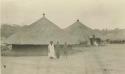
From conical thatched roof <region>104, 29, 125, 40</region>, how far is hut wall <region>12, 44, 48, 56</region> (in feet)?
1.22

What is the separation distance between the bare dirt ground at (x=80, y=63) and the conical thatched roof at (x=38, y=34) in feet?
0.33

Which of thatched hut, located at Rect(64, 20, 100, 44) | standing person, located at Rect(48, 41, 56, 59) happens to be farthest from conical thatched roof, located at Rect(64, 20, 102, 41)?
standing person, located at Rect(48, 41, 56, 59)

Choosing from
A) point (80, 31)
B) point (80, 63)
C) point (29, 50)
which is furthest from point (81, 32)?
point (29, 50)

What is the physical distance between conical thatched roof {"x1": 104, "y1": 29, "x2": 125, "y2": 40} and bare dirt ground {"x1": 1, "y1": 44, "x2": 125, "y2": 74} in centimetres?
5

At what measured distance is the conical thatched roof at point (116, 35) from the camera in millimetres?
2029

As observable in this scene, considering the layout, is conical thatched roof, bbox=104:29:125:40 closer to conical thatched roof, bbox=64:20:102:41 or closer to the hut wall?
conical thatched roof, bbox=64:20:102:41

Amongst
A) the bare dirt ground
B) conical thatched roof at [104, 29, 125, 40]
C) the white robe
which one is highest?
conical thatched roof at [104, 29, 125, 40]

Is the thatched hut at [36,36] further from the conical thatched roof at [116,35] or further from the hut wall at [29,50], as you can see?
the conical thatched roof at [116,35]

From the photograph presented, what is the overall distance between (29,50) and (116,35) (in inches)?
20.2

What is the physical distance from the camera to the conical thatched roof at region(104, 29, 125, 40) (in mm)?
2029

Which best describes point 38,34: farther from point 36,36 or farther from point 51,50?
point 51,50

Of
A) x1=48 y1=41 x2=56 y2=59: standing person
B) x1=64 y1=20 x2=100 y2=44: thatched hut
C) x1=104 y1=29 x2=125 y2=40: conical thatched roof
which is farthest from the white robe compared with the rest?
x1=104 y1=29 x2=125 y2=40: conical thatched roof

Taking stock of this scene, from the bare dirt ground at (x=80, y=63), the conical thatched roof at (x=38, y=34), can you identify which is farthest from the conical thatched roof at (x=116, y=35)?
the conical thatched roof at (x=38, y=34)

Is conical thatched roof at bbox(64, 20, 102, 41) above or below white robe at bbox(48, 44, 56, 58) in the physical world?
above
